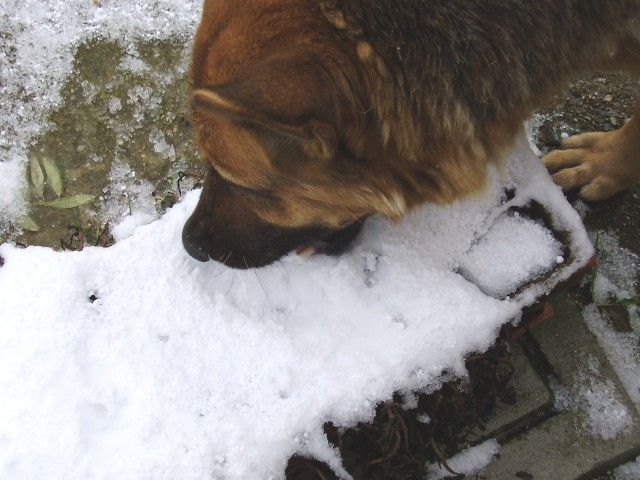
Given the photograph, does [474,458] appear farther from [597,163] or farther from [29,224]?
[29,224]

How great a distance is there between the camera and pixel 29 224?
278 cm

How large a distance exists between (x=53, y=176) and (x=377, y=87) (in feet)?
7.08

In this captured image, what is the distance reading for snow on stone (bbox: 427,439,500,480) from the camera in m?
2.23

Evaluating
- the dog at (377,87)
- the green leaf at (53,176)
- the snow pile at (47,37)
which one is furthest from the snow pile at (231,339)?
the snow pile at (47,37)

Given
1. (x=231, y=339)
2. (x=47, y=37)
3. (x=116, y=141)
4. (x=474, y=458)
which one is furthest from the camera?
(x=47, y=37)

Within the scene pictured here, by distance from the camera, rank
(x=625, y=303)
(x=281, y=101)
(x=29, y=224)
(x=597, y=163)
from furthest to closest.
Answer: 1. (x=29, y=224)
2. (x=597, y=163)
3. (x=625, y=303)
4. (x=281, y=101)

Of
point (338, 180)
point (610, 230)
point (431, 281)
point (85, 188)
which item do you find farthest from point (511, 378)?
point (85, 188)

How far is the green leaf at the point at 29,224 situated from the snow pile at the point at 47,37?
0.30 meters

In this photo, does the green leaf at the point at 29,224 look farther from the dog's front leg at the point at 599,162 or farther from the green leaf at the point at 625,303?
the green leaf at the point at 625,303

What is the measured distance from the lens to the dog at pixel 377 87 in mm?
1231

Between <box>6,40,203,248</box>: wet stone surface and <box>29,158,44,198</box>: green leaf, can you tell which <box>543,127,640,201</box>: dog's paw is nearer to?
<box>6,40,203,248</box>: wet stone surface

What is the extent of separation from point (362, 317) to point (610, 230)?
152cm

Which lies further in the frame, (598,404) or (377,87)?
(598,404)

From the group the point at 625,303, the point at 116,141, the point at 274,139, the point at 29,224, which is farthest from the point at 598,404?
the point at 29,224
